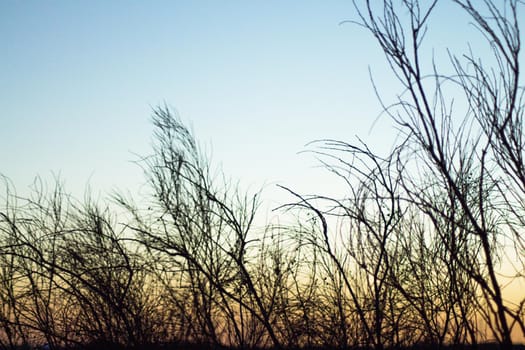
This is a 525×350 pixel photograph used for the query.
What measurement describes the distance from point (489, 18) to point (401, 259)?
3.97m

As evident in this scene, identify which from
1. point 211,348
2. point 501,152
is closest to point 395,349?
point 211,348

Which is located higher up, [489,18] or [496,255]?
[489,18]

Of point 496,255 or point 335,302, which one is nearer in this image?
point 496,255

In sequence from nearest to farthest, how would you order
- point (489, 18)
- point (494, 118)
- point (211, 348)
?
point (494, 118) < point (489, 18) < point (211, 348)

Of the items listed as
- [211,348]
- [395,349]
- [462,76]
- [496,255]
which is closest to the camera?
[462,76]

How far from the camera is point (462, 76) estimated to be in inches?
95.4

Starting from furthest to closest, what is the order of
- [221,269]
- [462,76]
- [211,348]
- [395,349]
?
1. [221,269]
2. [211,348]
3. [395,349]
4. [462,76]

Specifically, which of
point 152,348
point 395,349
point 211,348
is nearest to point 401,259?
point 395,349

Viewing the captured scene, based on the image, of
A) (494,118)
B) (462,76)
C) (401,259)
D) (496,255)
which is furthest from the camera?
(401,259)

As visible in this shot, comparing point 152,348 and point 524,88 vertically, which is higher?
point 524,88

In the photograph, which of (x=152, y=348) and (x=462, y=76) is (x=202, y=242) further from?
(x=462, y=76)

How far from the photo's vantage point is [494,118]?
82.9 inches

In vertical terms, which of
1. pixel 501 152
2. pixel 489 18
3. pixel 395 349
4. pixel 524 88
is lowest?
pixel 395 349

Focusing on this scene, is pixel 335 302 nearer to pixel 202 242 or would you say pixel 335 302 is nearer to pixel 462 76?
pixel 202 242
